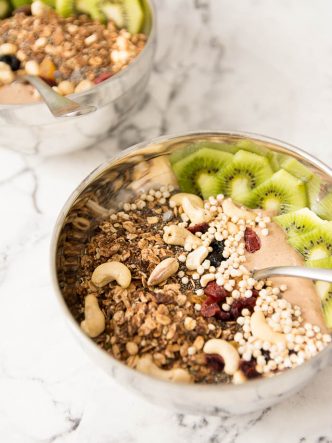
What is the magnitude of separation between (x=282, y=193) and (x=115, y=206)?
278 millimetres

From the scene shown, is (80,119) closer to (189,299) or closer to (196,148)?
(196,148)

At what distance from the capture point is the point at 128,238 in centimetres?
102

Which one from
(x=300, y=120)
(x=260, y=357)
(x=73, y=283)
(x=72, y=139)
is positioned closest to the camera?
(x=260, y=357)

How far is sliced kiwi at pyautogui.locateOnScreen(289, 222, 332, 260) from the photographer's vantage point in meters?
0.98

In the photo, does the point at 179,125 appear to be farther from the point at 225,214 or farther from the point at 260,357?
the point at 260,357

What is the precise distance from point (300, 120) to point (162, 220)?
41 cm

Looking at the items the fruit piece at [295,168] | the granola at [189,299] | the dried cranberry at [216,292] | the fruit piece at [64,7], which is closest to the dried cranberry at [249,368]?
the granola at [189,299]

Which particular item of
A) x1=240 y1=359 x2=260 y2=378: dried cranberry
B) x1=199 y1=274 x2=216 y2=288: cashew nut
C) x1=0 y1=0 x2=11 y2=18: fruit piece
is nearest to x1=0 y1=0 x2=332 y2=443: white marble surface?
x1=240 y1=359 x2=260 y2=378: dried cranberry

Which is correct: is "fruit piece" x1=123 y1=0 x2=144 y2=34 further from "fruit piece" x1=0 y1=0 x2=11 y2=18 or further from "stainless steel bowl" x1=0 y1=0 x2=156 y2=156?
"fruit piece" x1=0 y1=0 x2=11 y2=18

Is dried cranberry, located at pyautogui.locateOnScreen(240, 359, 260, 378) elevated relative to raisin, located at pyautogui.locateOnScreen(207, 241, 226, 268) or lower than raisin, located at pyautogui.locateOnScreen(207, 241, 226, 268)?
lower

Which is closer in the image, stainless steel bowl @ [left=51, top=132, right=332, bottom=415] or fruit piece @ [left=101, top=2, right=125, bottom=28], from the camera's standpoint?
stainless steel bowl @ [left=51, top=132, right=332, bottom=415]

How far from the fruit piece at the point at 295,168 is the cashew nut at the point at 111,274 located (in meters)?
0.31

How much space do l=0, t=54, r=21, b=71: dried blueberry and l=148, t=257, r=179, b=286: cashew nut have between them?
0.51m

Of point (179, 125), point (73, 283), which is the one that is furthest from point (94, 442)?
point (179, 125)
